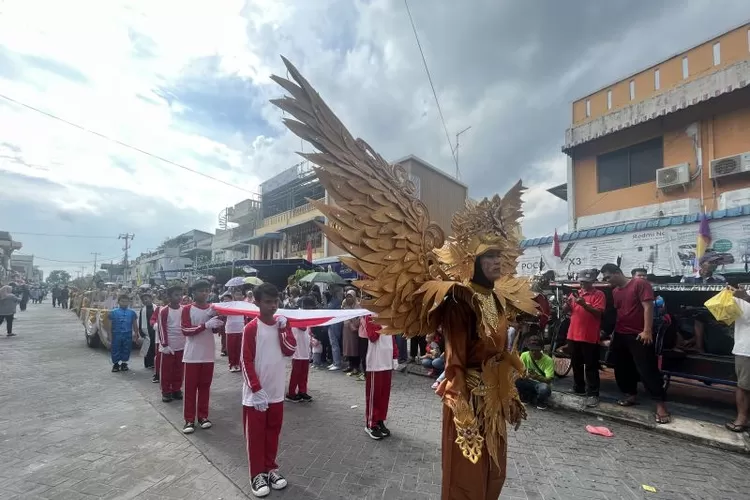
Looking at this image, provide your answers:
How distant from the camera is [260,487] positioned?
3.09m

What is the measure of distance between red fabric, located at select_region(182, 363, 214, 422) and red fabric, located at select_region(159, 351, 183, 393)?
4.59 ft

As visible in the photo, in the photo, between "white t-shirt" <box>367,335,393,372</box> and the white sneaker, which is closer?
the white sneaker

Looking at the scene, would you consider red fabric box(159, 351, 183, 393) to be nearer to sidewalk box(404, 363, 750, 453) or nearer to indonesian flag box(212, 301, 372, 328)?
indonesian flag box(212, 301, 372, 328)

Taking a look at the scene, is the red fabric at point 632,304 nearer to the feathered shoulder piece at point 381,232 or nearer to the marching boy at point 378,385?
the marching boy at point 378,385

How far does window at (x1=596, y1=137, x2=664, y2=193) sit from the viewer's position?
1185 cm

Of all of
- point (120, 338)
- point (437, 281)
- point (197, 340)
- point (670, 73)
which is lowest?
point (120, 338)

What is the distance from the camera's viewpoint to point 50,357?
30.1ft

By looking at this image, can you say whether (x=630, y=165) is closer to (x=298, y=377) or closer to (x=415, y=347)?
(x=415, y=347)

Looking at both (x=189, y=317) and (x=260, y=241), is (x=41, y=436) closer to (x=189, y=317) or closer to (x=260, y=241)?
(x=189, y=317)

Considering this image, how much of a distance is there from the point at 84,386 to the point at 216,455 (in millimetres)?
4589

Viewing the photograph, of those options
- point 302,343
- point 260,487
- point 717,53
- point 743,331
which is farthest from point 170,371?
point 717,53

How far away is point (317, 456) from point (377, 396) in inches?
37.2

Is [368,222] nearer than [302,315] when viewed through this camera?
Yes

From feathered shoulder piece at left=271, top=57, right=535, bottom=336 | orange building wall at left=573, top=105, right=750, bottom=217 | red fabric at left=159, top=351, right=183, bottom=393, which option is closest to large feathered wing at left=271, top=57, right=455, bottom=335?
feathered shoulder piece at left=271, top=57, right=535, bottom=336
